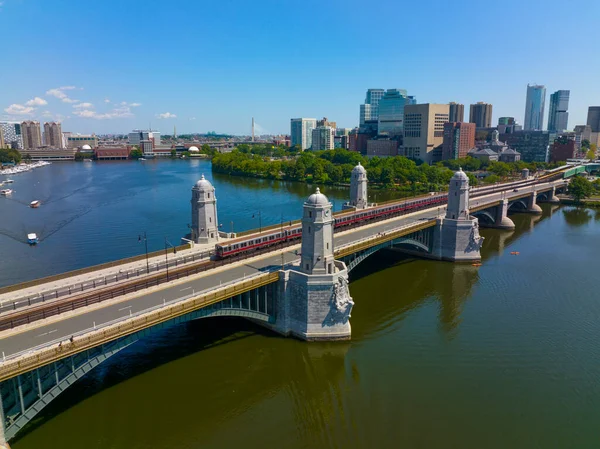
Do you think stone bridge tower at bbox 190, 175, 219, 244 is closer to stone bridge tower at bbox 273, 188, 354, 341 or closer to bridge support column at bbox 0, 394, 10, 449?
stone bridge tower at bbox 273, 188, 354, 341

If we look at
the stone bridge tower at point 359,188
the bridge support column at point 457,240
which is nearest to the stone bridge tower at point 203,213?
the stone bridge tower at point 359,188

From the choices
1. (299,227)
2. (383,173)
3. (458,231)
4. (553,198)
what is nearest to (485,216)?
(458,231)

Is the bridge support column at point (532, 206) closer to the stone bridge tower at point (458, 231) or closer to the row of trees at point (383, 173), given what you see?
the row of trees at point (383, 173)

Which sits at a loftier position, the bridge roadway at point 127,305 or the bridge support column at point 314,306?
the bridge roadway at point 127,305

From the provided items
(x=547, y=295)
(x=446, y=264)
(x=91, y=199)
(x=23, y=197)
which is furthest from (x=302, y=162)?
(x=547, y=295)

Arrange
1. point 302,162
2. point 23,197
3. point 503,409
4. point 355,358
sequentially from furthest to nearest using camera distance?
point 302,162
point 23,197
point 355,358
point 503,409

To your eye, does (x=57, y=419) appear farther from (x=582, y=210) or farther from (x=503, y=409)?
(x=582, y=210)

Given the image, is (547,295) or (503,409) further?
(547,295)

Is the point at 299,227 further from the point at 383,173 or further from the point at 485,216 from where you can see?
the point at 383,173
